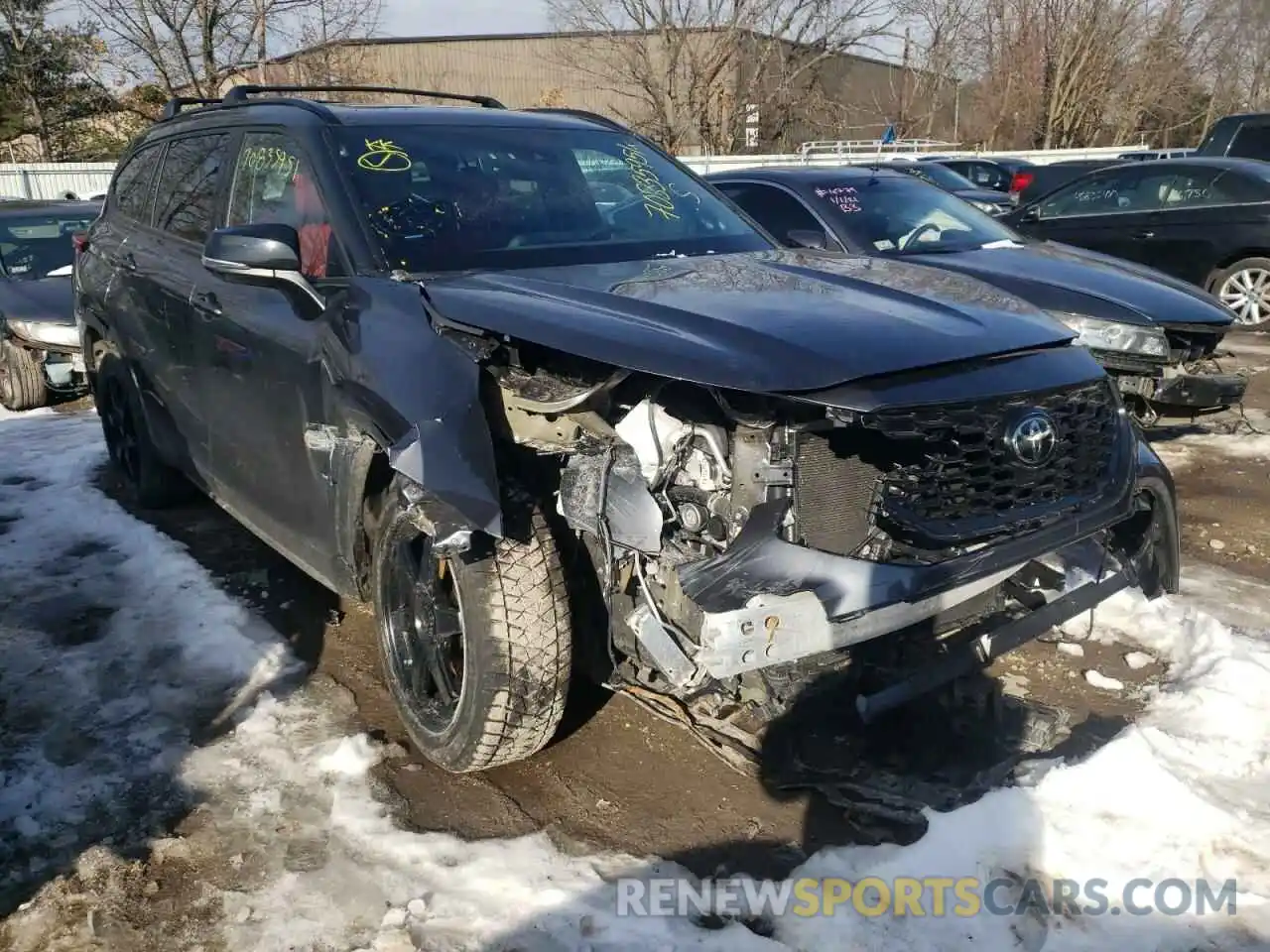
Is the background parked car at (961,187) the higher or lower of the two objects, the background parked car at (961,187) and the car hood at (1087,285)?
the higher

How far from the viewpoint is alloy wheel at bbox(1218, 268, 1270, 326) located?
10.1 meters

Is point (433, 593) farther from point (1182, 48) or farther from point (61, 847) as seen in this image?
point (1182, 48)

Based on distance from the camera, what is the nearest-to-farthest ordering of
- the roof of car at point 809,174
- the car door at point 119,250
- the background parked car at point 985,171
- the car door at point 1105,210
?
the car door at point 119,250, the roof of car at point 809,174, the car door at point 1105,210, the background parked car at point 985,171

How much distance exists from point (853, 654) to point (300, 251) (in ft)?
7.10

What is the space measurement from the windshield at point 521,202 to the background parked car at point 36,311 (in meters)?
5.18

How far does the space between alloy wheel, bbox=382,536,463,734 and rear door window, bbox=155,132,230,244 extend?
186cm

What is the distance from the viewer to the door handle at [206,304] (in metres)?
4.00

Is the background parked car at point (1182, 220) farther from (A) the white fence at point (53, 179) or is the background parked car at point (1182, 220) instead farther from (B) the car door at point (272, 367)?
(A) the white fence at point (53, 179)

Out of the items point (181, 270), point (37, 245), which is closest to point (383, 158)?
point (181, 270)

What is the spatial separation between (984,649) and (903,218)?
4.58 meters

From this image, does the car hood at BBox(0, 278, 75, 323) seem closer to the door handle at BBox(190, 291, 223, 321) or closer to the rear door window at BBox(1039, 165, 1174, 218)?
the door handle at BBox(190, 291, 223, 321)

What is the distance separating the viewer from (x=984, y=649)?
9.86ft

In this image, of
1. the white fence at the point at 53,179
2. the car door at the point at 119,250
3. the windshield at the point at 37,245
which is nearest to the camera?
the car door at the point at 119,250

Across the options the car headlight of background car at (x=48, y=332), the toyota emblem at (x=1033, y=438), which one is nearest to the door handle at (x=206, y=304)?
the toyota emblem at (x=1033, y=438)
